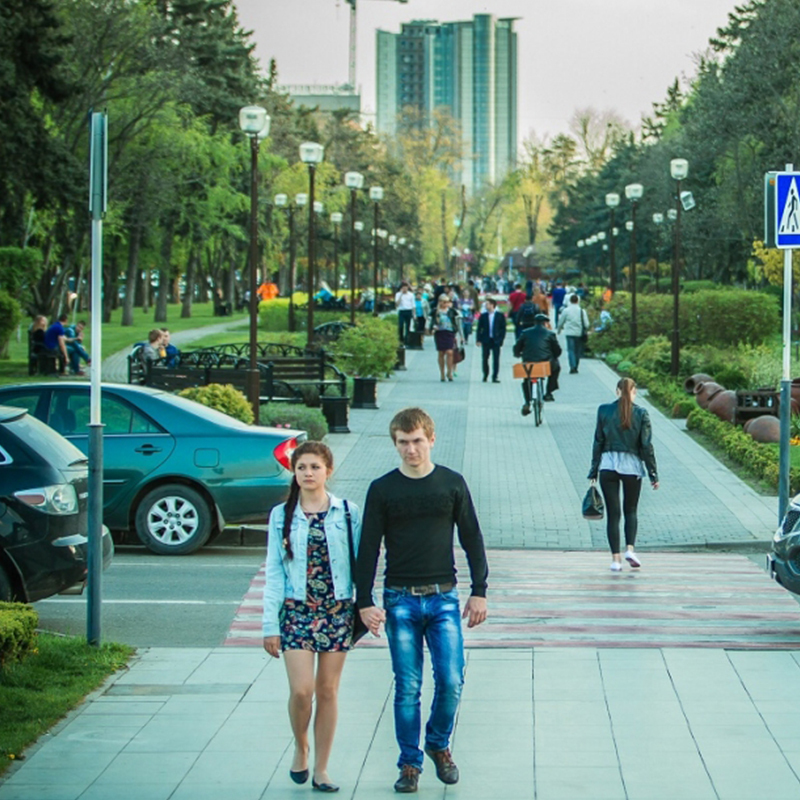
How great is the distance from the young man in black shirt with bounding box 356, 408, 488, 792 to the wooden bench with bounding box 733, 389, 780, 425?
60.9ft

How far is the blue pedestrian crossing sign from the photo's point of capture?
12.8 metres

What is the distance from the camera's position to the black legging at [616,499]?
1275 cm

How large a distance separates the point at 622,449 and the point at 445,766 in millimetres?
6359

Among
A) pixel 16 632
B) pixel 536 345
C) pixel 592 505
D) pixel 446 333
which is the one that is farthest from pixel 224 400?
pixel 446 333

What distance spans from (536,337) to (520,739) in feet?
61.1

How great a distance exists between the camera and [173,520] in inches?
550

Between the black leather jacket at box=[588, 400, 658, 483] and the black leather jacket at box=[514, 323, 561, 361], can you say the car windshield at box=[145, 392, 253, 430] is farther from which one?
the black leather jacket at box=[514, 323, 561, 361]

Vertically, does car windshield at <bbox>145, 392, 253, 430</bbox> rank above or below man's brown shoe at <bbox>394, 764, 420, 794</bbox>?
above

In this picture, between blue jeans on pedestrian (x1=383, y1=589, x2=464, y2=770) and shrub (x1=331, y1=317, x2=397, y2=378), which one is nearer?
blue jeans on pedestrian (x1=383, y1=589, x2=464, y2=770)

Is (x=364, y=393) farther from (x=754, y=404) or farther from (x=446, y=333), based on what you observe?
(x=754, y=404)

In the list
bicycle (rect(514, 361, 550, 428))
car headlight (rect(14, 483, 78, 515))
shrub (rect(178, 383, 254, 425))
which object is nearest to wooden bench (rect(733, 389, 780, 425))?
bicycle (rect(514, 361, 550, 428))

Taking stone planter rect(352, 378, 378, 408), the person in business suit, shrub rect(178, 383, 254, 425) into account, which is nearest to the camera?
shrub rect(178, 383, 254, 425)

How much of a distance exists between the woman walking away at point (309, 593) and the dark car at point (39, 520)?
13.1ft

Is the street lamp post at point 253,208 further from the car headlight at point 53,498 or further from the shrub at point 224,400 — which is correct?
the car headlight at point 53,498
